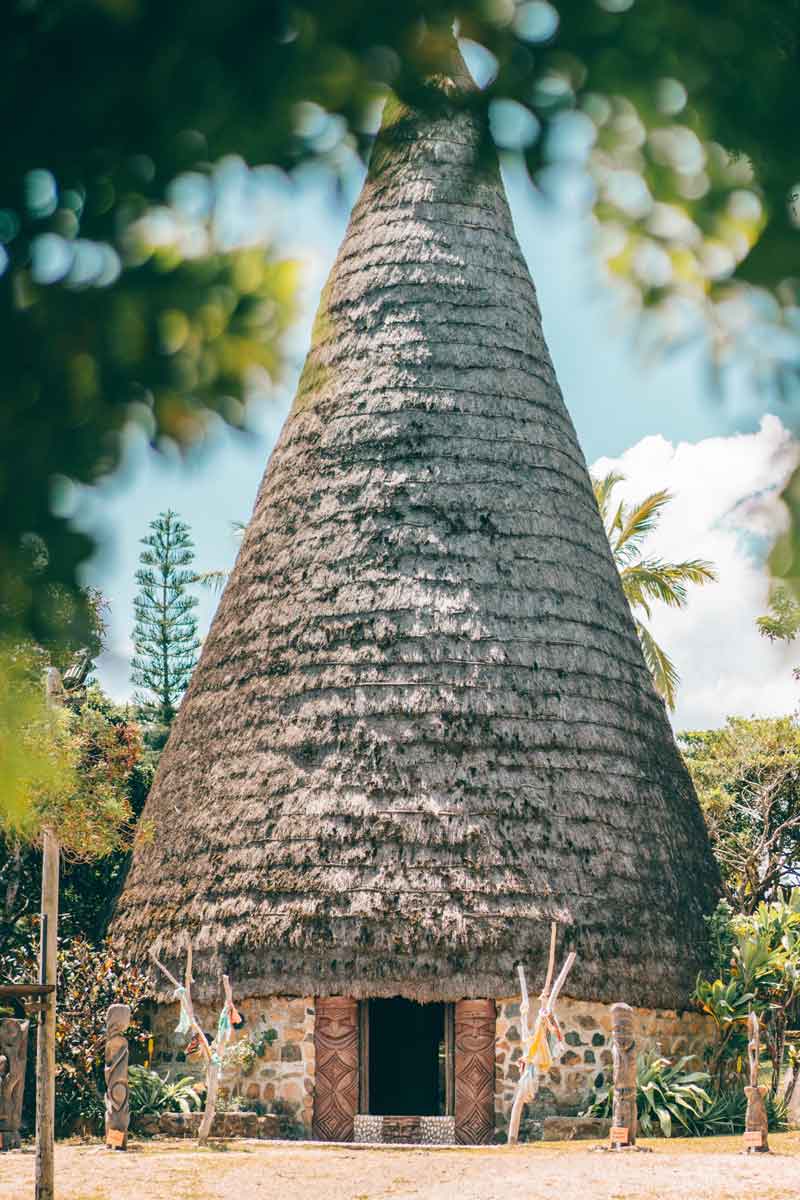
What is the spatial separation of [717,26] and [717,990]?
16.9 m

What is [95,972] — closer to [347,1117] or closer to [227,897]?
[227,897]

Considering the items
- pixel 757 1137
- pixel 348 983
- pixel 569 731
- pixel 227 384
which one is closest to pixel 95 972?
pixel 348 983

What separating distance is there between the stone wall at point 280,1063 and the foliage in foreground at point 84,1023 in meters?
1.21

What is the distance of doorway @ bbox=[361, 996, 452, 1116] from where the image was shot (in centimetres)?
2319

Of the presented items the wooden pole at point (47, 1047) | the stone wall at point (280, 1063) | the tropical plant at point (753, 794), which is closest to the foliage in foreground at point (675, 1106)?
the stone wall at point (280, 1063)

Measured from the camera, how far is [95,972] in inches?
719

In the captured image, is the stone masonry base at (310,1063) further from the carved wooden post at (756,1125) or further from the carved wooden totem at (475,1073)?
the carved wooden post at (756,1125)

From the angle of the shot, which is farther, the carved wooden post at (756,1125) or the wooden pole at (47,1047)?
the carved wooden post at (756,1125)

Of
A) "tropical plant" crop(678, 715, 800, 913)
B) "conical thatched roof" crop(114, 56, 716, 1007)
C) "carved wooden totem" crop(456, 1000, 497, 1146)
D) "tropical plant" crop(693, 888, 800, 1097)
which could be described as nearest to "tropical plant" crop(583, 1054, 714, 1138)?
"conical thatched roof" crop(114, 56, 716, 1007)

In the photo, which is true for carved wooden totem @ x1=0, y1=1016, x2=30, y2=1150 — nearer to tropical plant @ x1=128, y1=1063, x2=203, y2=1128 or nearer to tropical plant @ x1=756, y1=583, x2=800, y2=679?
tropical plant @ x1=128, y1=1063, x2=203, y2=1128

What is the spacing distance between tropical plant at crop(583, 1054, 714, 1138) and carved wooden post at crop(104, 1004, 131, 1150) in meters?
4.94

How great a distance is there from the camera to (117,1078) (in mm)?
16016

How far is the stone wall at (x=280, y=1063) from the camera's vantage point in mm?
17172

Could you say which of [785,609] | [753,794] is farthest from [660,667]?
[785,609]
